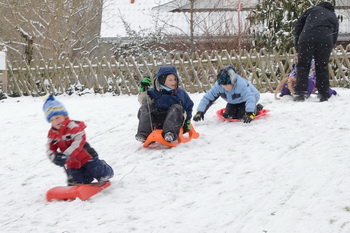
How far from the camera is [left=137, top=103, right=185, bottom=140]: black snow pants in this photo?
14.6 ft

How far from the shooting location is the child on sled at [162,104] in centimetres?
457

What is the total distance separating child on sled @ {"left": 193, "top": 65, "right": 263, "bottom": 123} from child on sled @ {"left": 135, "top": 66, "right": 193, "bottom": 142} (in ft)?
2.13

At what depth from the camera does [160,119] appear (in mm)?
4754

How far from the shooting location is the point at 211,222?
263cm

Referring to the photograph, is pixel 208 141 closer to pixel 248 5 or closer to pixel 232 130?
pixel 232 130

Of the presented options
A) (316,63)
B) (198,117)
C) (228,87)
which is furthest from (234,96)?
(316,63)

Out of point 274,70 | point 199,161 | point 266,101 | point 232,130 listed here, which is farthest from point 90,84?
point 199,161

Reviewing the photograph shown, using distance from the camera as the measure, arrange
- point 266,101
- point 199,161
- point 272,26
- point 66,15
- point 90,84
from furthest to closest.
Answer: point 66,15
point 272,26
point 90,84
point 266,101
point 199,161

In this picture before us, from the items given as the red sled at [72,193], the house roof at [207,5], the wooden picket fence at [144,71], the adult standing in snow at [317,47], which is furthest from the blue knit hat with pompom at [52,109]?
the house roof at [207,5]

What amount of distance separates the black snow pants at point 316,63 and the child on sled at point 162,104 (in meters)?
2.42

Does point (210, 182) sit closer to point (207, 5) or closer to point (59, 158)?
point (59, 158)

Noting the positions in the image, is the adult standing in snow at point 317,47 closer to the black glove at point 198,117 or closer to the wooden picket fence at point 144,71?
the black glove at point 198,117

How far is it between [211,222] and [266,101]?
4.57 meters

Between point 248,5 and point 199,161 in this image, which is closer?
point 199,161
